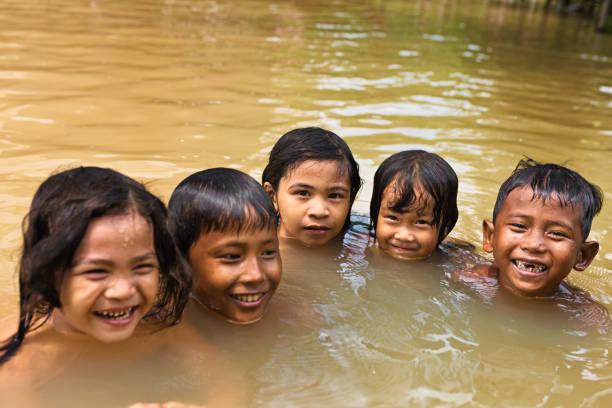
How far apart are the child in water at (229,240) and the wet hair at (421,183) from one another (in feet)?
4.15

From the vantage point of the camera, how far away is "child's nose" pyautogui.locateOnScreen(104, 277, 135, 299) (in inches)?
95.5

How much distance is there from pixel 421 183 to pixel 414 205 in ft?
0.50

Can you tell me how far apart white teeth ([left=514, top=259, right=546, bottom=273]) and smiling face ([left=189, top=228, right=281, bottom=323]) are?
4.84ft

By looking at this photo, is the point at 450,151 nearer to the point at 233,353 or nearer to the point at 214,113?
the point at 214,113

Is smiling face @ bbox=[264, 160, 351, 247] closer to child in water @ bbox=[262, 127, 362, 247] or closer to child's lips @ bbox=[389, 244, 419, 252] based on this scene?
child in water @ bbox=[262, 127, 362, 247]

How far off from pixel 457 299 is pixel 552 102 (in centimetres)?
574

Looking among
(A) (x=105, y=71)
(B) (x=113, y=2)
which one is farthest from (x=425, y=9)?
(A) (x=105, y=71)

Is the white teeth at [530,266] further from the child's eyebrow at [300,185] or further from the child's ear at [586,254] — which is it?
the child's eyebrow at [300,185]

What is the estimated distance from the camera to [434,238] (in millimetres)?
4191

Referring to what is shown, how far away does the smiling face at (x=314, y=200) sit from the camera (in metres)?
4.04

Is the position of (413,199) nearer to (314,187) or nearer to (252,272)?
(314,187)

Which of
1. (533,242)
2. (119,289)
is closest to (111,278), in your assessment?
(119,289)

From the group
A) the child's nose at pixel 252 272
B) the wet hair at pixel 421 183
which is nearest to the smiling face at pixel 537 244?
the wet hair at pixel 421 183

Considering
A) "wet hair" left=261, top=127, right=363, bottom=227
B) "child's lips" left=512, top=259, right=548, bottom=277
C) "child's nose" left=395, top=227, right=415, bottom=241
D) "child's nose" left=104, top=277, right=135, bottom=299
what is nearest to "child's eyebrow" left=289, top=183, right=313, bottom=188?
"wet hair" left=261, top=127, right=363, bottom=227
